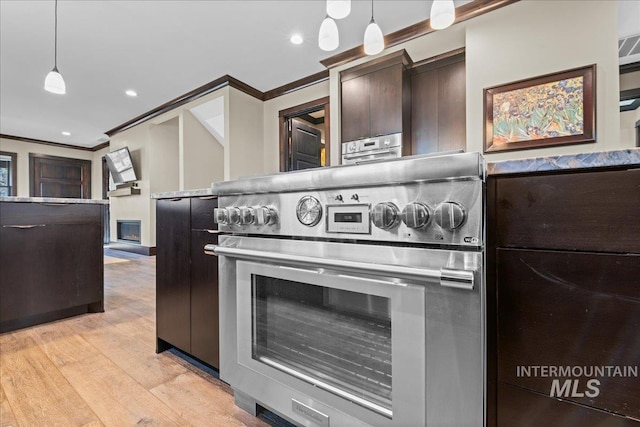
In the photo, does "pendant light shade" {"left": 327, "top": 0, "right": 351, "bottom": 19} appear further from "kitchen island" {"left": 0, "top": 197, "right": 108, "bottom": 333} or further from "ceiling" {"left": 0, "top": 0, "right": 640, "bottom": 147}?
"kitchen island" {"left": 0, "top": 197, "right": 108, "bottom": 333}

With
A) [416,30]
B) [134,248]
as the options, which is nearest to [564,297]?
[416,30]

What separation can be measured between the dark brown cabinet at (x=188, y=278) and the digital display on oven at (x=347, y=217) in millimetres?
651

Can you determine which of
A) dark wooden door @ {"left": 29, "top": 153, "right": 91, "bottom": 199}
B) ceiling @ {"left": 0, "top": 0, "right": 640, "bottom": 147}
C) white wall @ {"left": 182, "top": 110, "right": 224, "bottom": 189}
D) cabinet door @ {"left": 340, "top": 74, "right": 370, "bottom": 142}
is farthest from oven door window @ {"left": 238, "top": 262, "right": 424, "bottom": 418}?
dark wooden door @ {"left": 29, "top": 153, "right": 91, "bottom": 199}

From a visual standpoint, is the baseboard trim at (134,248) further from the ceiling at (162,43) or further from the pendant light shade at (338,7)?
the pendant light shade at (338,7)

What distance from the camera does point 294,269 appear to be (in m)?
0.91

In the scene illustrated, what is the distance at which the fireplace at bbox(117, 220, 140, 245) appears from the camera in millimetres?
6078

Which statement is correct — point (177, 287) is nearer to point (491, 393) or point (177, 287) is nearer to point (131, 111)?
point (491, 393)

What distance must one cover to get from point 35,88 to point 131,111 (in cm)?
132

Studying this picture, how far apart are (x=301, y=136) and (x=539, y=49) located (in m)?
3.20

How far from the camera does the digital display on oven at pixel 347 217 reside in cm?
79

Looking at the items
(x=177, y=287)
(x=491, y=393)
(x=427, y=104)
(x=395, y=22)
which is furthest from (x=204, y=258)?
(x=395, y=22)

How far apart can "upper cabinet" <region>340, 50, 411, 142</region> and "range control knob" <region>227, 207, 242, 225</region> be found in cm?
230

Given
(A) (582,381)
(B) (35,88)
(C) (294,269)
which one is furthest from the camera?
(B) (35,88)

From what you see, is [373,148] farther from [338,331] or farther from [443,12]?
[338,331]
